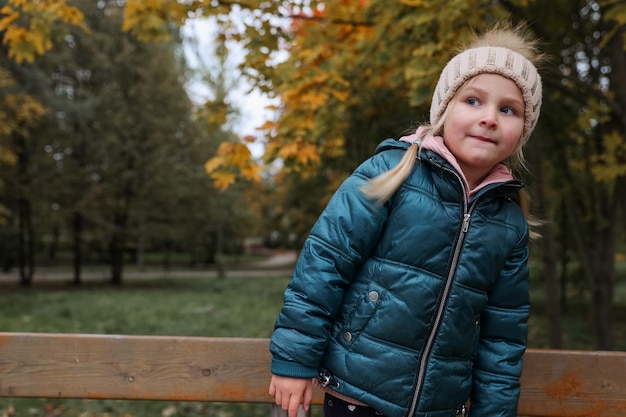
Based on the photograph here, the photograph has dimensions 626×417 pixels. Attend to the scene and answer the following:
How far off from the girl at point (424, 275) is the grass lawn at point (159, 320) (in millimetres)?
3546

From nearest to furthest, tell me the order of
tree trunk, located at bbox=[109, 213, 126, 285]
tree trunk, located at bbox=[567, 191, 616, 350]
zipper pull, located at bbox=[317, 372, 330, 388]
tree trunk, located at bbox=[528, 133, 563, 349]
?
1. zipper pull, located at bbox=[317, 372, 330, 388]
2. tree trunk, located at bbox=[528, 133, 563, 349]
3. tree trunk, located at bbox=[567, 191, 616, 350]
4. tree trunk, located at bbox=[109, 213, 126, 285]

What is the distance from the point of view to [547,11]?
197 inches

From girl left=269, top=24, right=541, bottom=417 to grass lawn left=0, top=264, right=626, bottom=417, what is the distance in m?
3.55

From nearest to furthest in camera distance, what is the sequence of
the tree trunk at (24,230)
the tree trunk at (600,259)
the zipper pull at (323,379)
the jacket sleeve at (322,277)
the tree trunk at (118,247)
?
the jacket sleeve at (322,277) → the zipper pull at (323,379) → the tree trunk at (600,259) → the tree trunk at (24,230) → the tree trunk at (118,247)

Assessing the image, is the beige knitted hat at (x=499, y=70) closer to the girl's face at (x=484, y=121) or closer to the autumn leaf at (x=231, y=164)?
the girl's face at (x=484, y=121)

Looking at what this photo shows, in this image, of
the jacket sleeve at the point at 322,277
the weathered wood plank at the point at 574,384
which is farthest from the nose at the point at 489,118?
the weathered wood plank at the point at 574,384

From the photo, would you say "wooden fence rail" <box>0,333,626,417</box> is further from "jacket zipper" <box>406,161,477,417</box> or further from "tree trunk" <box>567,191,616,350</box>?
"tree trunk" <box>567,191,616,350</box>

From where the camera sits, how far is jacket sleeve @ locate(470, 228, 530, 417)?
1.64 m

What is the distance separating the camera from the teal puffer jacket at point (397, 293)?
147 cm

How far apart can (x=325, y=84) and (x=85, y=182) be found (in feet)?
50.2

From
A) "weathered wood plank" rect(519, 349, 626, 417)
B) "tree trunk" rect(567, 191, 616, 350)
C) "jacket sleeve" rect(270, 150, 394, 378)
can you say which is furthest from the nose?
"tree trunk" rect(567, 191, 616, 350)

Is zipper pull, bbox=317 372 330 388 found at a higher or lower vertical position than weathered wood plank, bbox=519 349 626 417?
higher

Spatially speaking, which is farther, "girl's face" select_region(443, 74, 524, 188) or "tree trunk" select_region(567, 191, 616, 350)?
"tree trunk" select_region(567, 191, 616, 350)

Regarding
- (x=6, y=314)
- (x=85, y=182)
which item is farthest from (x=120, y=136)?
(x=6, y=314)
